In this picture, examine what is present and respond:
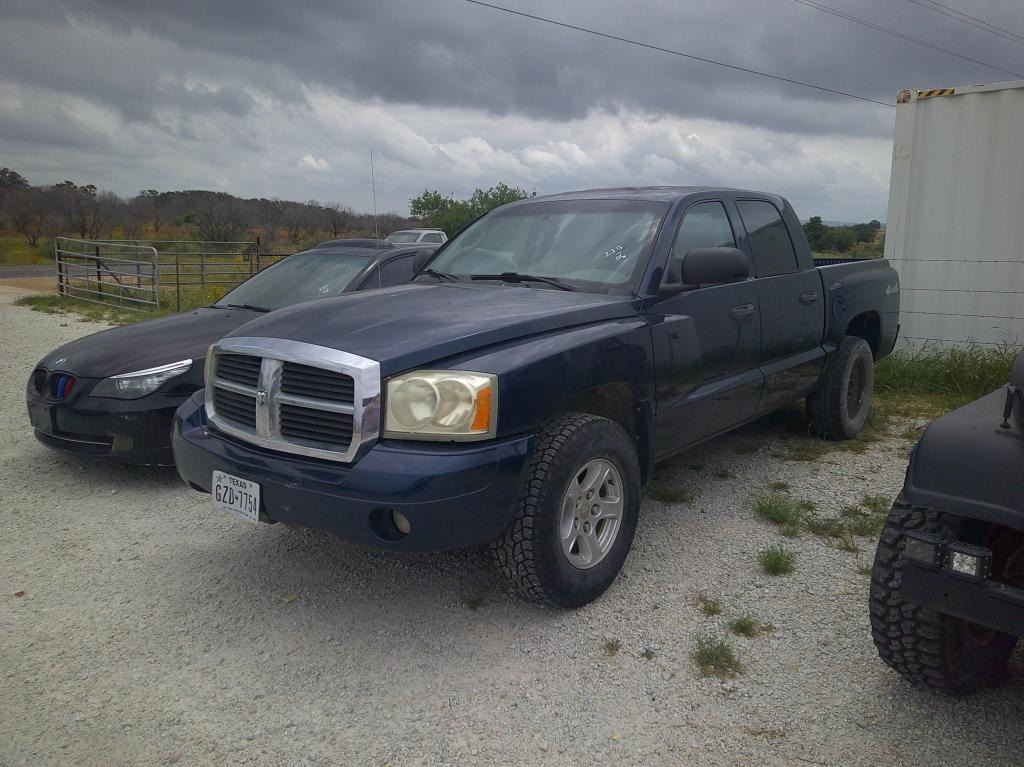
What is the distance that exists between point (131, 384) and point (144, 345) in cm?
39

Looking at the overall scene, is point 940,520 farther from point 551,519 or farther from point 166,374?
point 166,374

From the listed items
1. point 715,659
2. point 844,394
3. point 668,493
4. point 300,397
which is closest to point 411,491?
point 300,397

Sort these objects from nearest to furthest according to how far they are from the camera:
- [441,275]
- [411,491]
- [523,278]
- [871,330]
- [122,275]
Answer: [411,491] → [523,278] → [441,275] → [871,330] → [122,275]

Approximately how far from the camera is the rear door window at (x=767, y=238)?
15.9 ft

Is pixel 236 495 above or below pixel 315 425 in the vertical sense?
below

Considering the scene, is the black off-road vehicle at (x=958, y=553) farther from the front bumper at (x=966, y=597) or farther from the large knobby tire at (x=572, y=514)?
Result: the large knobby tire at (x=572, y=514)

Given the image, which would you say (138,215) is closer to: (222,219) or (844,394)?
(222,219)

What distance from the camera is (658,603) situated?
11.4 feet

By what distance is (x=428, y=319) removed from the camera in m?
3.37

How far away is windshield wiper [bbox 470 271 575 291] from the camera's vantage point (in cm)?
395

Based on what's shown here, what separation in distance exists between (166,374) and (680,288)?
317 cm

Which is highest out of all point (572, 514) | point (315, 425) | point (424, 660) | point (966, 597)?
point (315, 425)

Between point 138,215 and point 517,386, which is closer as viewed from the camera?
point 517,386

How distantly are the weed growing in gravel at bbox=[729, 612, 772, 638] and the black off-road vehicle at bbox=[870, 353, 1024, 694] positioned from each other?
0.62m
